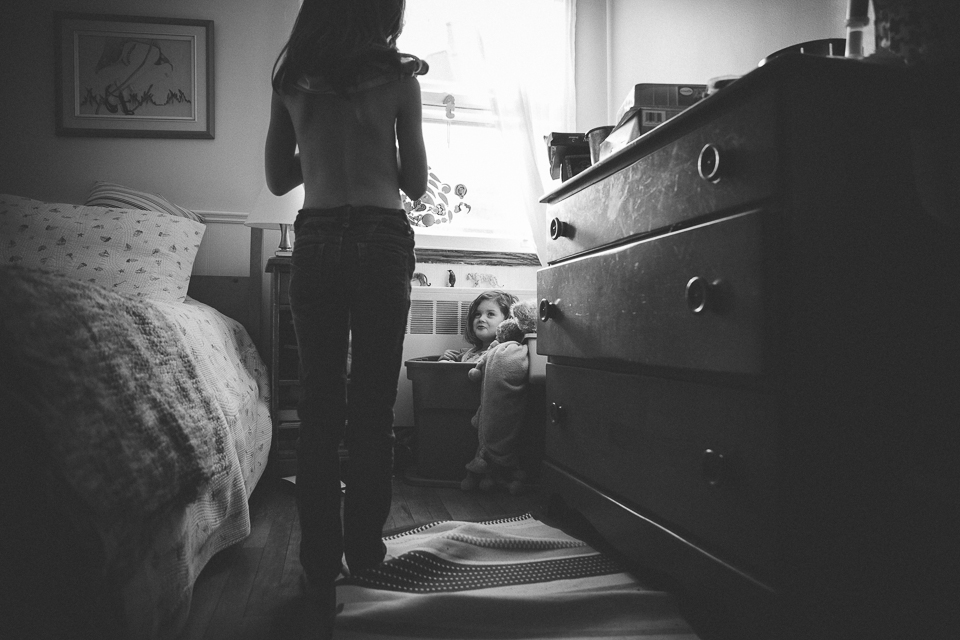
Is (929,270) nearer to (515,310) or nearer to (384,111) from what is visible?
(384,111)

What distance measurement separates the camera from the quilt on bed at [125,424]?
0.63 meters

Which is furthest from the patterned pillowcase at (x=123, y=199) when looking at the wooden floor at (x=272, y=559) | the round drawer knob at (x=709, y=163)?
the round drawer knob at (x=709, y=163)

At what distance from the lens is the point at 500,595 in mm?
1056

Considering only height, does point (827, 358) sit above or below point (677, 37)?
below

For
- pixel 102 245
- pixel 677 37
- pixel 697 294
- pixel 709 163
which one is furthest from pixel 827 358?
pixel 102 245

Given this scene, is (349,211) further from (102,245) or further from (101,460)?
(102,245)

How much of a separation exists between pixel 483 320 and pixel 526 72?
1299 mm

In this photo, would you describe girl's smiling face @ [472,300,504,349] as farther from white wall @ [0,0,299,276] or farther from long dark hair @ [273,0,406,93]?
long dark hair @ [273,0,406,93]

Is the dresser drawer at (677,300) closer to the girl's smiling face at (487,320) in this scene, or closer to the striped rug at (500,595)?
the striped rug at (500,595)

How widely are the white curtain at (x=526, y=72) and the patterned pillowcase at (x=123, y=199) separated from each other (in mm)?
1472

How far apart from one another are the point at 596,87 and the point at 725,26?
1.07m

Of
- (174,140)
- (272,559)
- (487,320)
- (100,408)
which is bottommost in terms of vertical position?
(272,559)

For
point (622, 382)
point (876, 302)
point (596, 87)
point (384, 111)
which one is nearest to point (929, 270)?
point (876, 302)

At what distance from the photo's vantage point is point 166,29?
2529mm
